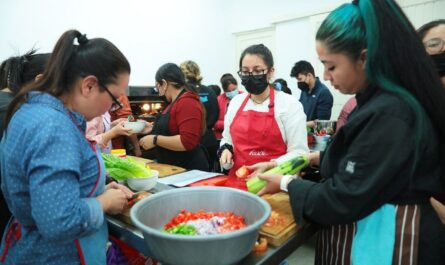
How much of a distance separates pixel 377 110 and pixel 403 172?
0.20 metres

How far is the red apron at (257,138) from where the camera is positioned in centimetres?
186

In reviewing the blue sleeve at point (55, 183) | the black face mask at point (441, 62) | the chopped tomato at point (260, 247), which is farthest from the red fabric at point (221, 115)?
the blue sleeve at point (55, 183)

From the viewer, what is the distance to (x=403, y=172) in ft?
2.77

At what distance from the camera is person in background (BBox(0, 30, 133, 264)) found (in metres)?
0.77

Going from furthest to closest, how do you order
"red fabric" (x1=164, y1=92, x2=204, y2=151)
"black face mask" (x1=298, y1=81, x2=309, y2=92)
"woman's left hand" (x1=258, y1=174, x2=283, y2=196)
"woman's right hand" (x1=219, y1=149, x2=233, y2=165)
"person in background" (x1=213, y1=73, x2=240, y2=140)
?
"person in background" (x1=213, y1=73, x2=240, y2=140) < "black face mask" (x1=298, y1=81, x2=309, y2=92) < "red fabric" (x1=164, y1=92, x2=204, y2=151) < "woman's right hand" (x1=219, y1=149, x2=233, y2=165) < "woman's left hand" (x1=258, y1=174, x2=283, y2=196)

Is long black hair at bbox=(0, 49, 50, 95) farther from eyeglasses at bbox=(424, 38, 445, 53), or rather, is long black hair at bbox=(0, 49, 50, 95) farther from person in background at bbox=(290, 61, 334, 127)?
person in background at bbox=(290, 61, 334, 127)

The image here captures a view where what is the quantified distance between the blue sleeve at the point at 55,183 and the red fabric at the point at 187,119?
1335 mm

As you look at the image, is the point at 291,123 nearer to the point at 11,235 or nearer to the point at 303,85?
the point at 11,235

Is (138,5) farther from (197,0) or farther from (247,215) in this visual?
(247,215)

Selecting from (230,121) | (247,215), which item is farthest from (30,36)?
(247,215)

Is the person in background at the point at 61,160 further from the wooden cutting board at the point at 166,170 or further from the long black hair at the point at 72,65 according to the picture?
the wooden cutting board at the point at 166,170

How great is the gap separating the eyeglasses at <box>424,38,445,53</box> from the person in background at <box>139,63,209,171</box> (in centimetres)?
145

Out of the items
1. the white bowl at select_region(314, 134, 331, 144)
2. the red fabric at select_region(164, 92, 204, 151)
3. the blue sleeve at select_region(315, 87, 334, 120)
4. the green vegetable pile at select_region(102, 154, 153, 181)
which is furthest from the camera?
the blue sleeve at select_region(315, 87, 334, 120)

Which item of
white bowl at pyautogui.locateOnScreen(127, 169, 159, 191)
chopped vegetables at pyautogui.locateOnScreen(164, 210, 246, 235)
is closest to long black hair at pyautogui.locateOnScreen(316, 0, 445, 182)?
chopped vegetables at pyautogui.locateOnScreen(164, 210, 246, 235)
